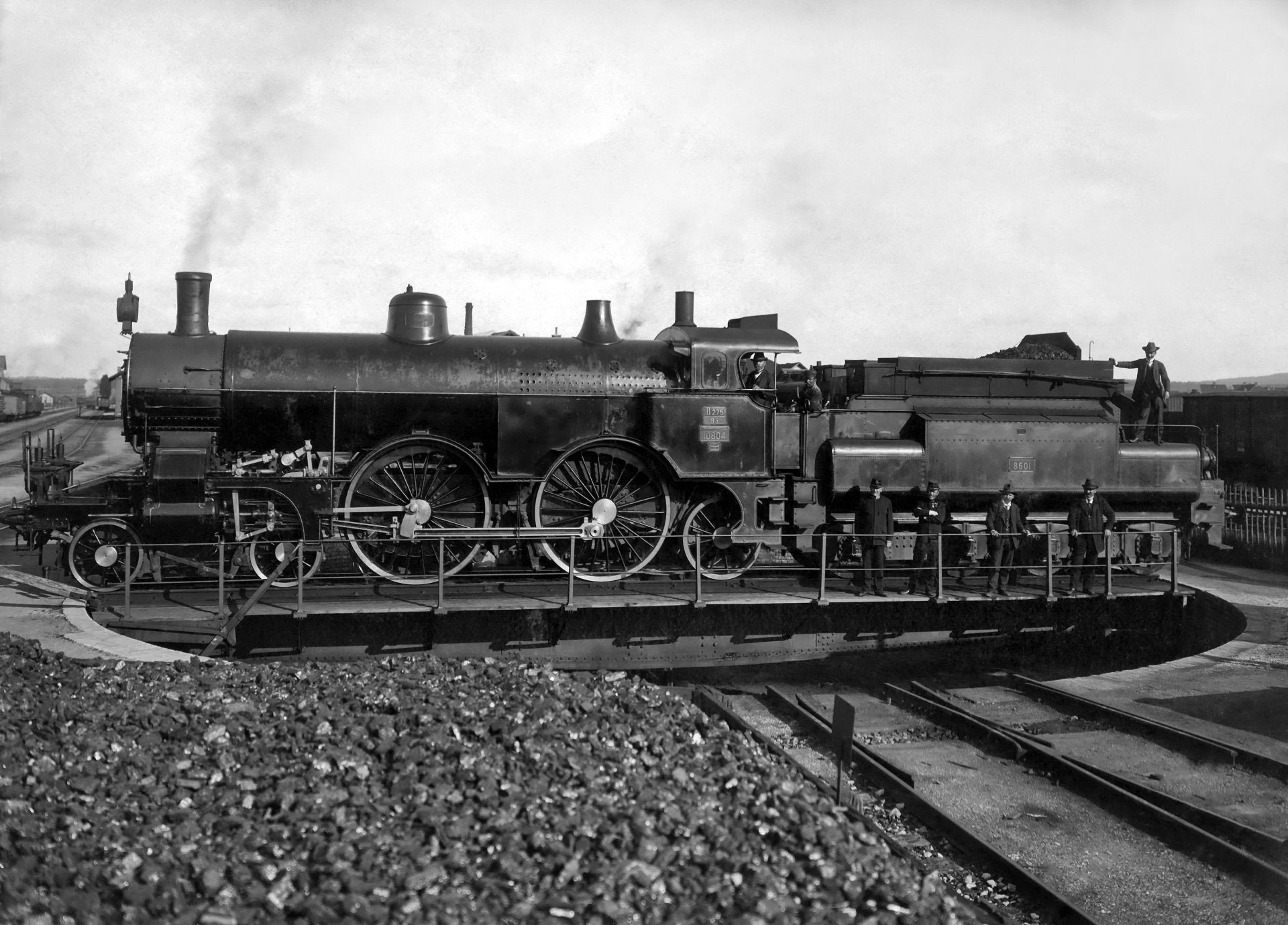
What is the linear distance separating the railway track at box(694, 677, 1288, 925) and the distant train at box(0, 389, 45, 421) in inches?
2255

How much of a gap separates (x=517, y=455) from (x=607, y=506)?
3.99 feet

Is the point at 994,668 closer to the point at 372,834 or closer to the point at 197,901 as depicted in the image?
the point at 372,834

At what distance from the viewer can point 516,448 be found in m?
13.0

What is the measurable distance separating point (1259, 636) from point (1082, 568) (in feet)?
7.01

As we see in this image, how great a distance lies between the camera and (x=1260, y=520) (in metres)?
19.6

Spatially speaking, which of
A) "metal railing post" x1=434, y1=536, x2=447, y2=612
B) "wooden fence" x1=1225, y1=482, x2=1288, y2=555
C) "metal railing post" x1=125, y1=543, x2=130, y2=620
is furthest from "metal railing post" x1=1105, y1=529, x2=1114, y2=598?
"metal railing post" x1=125, y1=543, x2=130, y2=620

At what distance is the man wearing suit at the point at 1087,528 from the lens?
1349 cm

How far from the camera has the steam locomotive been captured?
12445mm

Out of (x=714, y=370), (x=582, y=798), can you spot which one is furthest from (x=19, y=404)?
(x=582, y=798)

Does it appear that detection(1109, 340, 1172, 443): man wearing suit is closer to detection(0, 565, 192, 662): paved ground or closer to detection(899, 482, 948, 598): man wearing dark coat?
detection(899, 482, 948, 598): man wearing dark coat

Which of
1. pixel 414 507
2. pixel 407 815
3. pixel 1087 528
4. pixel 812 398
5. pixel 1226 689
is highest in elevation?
pixel 812 398

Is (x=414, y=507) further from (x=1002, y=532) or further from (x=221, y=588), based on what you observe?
(x=1002, y=532)

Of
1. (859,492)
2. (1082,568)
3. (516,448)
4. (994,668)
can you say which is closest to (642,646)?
(516,448)

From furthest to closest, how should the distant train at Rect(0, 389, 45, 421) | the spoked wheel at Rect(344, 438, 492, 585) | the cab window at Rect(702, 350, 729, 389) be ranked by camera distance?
1. the distant train at Rect(0, 389, 45, 421)
2. the cab window at Rect(702, 350, 729, 389)
3. the spoked wheel at Rect(344, 438, 492, 585)
